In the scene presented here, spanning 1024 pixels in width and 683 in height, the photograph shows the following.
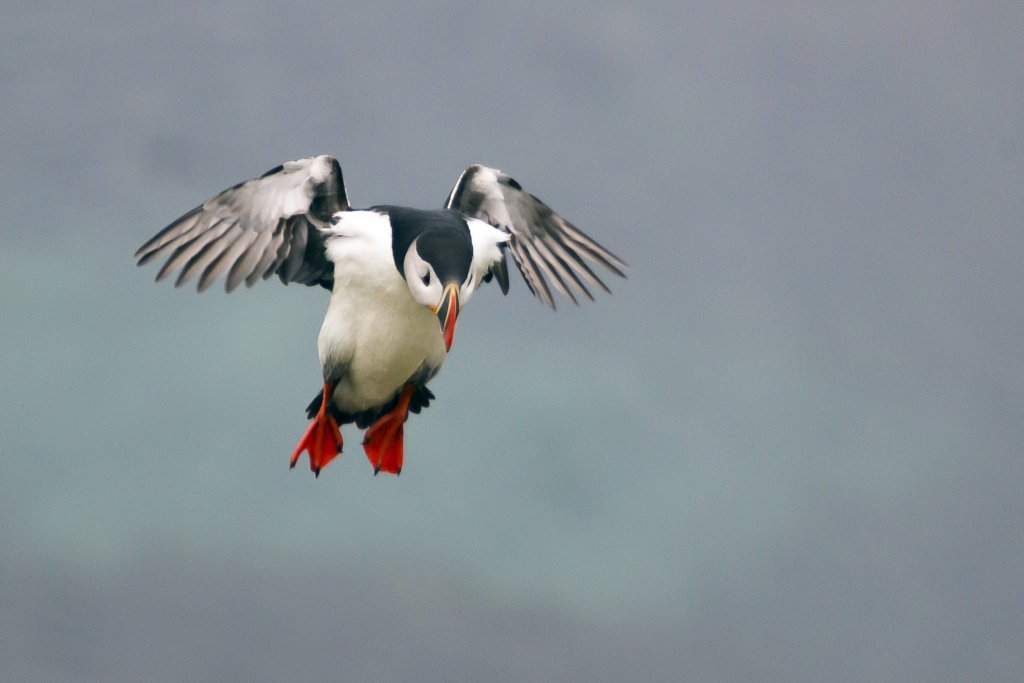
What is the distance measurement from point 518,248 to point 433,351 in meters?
1.44

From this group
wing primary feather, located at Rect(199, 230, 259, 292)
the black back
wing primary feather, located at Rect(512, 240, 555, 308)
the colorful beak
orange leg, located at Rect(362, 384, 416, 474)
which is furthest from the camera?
wing primary feather, located at Rect(512, 240, 555, 308)

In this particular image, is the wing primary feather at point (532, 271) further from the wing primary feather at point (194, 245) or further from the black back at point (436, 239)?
the wing primary feather at point (194, 245)

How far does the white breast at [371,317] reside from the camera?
683 centimetres

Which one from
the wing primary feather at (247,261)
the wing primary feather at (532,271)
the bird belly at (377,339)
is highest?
the wing primary feather at (532,271)

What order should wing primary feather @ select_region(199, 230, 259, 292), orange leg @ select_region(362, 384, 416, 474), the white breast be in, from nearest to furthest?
the white breast
wing primary feather @ select_region(199, 230, 259, 292)
orange leg @ select_region(362, 384, 416, 474)

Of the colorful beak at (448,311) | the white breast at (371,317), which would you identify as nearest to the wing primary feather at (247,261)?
the white breast at (371,317)

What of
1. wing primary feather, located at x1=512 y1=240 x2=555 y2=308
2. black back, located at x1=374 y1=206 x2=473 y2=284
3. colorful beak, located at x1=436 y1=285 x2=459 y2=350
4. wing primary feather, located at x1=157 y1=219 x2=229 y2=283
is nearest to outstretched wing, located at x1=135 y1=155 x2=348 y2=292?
wing primary feather, located at x1=157 y1=219 x2=229 y2=283

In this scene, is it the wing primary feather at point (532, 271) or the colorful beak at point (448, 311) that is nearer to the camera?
the colorful beak at point (448, 311)

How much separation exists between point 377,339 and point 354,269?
36 cm

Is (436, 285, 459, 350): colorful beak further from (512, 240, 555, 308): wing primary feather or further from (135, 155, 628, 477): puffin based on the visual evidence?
(512, 240, 555, 308): wing primary feather

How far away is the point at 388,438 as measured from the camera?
25.3 ft

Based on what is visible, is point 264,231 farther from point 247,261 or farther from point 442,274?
point 442,274

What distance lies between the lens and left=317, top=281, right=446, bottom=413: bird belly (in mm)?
6879

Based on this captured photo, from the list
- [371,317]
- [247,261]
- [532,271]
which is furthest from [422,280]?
[532,271]
